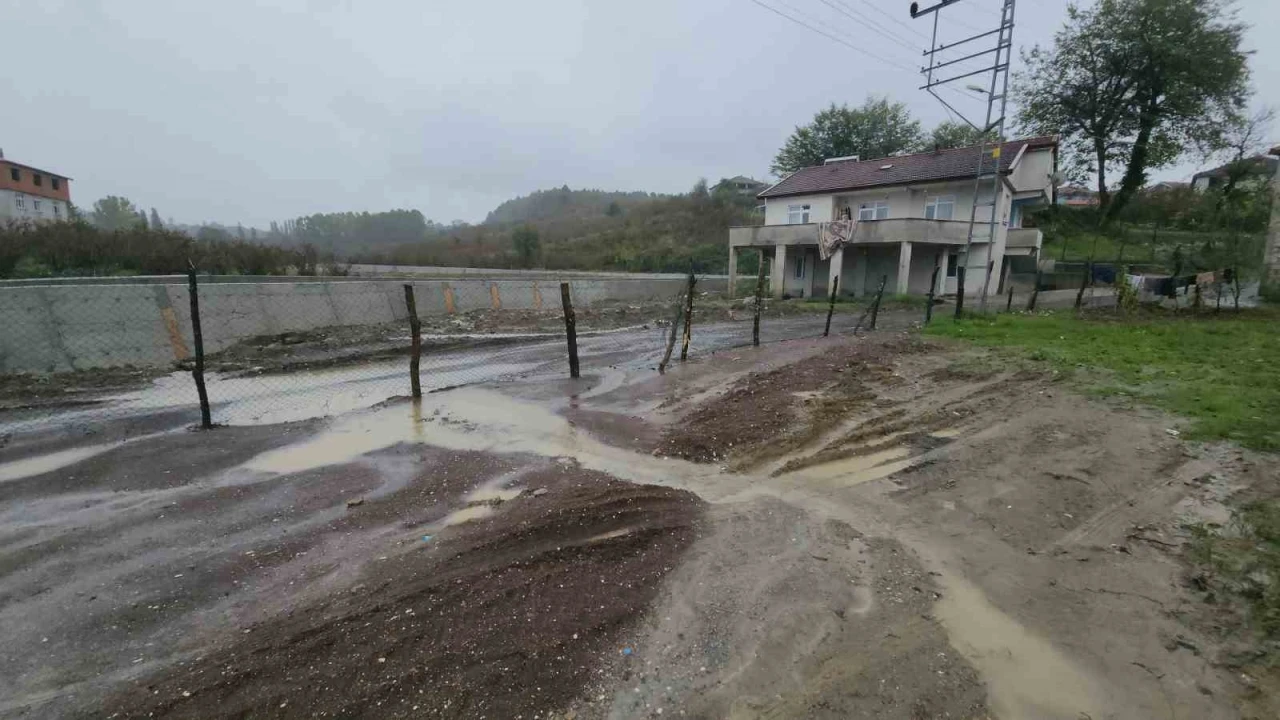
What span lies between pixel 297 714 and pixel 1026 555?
5179 mm

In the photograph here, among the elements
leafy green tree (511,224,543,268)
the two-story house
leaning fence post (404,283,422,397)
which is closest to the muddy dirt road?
leaning fence post (404,283,422,397)

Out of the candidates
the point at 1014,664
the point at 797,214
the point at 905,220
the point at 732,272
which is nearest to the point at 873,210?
the point at 797,214

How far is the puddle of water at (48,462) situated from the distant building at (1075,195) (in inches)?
2267

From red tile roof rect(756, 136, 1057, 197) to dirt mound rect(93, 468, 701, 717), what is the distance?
29629 millimetres

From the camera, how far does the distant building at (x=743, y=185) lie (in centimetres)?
7899

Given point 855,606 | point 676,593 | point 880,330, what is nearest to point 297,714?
point 676,593

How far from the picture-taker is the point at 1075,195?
2063 inches

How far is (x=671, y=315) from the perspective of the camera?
2366 cm

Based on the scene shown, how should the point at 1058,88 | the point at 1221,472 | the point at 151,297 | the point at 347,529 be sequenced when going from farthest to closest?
the point at 1058,88
the point at 151,297
the point at 1221,472
the point at 347,529

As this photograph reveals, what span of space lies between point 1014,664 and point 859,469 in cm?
305

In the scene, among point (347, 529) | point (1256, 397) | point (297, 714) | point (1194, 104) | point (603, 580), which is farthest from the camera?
point (1194, 104)

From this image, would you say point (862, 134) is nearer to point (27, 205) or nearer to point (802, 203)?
point (802, 203)

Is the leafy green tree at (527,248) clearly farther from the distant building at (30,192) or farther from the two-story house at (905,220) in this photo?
the distant building at (30,192)

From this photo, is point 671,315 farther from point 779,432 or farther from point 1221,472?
point 1221,472
